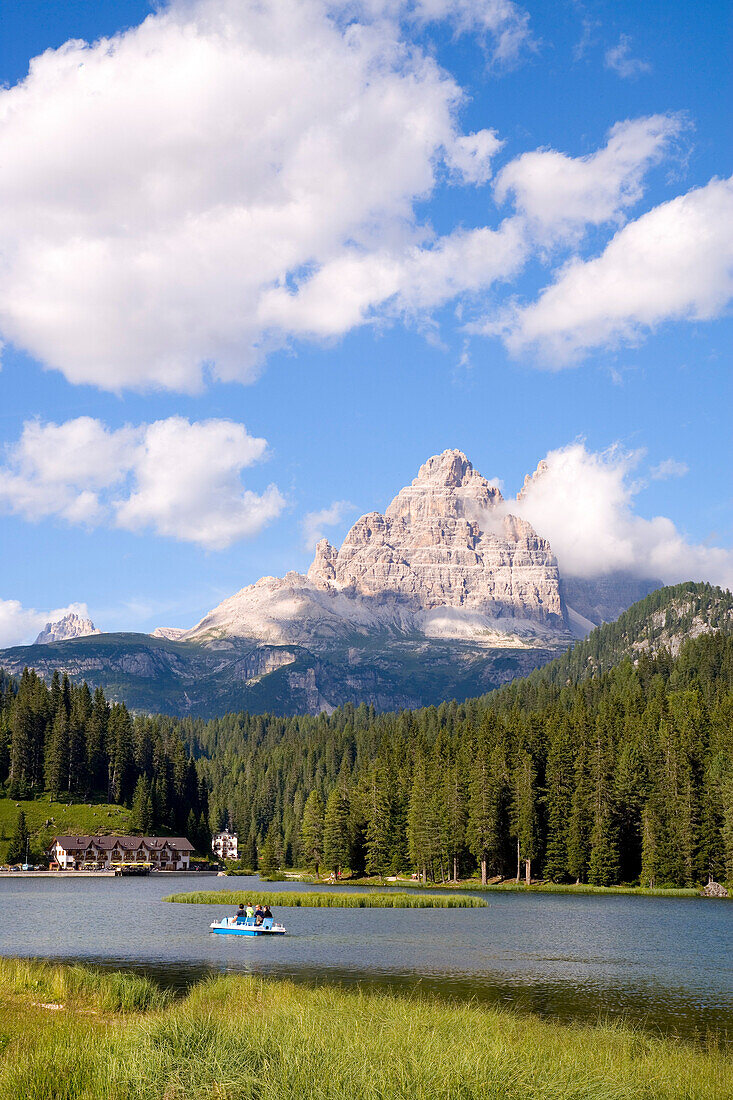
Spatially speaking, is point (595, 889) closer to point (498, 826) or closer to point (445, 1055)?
point (498, 826)

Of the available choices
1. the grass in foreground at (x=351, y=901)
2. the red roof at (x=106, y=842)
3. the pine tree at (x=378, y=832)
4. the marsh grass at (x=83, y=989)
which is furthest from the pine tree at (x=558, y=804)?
the marsh grass at (x=83, y=989)

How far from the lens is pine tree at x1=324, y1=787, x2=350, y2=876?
155 meters

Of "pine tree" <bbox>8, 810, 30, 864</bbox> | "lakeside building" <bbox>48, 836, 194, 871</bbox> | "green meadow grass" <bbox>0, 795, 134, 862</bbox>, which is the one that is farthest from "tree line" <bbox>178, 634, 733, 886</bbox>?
"pine tree" <bbox>8, 810, 30, 864</bbox>

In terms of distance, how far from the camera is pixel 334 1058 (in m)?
23.0

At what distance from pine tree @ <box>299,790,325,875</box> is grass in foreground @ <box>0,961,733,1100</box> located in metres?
137

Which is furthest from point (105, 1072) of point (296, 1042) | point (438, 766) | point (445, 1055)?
point (438, 766)

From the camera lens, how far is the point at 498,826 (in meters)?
138

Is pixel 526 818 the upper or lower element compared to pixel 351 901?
upper

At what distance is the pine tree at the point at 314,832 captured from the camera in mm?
167750

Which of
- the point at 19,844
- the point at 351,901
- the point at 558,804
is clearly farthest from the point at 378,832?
the point at 19,844

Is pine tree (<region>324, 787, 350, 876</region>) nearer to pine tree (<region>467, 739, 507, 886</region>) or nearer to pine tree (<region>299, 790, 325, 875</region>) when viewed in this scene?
pine tree (<region>299, 790, 325, 875</region>)

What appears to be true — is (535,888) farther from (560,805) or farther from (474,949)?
(474,949)

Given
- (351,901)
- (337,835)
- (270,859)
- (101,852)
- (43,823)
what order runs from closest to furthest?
1. (351,901)
2. (337,835)
3. (270,859)
4. (43,823)
5. (101,852)

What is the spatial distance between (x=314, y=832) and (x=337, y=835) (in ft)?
44.8
